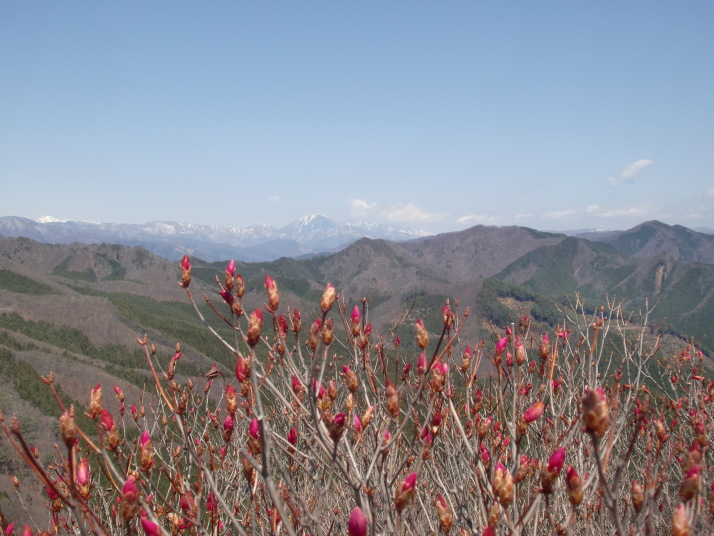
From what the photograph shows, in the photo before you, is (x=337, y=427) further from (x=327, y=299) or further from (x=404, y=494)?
(x=327, y=299)

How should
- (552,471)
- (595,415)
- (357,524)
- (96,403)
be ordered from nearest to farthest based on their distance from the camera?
(595,415) < (357,524) < (552,471) < (96,403)

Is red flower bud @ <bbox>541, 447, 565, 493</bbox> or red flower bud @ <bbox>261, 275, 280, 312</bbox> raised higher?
red flower bud @ <bbox>261, 275, 280, 312</bbox>

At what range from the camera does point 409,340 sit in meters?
169

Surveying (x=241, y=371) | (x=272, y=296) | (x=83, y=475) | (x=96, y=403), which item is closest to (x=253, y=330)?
(x=272, y=296)

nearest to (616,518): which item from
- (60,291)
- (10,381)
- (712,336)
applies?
(10,381)

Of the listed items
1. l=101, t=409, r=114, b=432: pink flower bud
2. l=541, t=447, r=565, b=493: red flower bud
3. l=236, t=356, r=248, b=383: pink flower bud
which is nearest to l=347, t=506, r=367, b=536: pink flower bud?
l=541, t=447, r=565, b=493: red flower bud

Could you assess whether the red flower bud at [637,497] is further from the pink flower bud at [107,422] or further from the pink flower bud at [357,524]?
the pink flower bud at [107,422]

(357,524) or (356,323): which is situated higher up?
(356,323)

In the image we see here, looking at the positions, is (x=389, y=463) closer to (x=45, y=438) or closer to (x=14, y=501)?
(x=14, y=501)

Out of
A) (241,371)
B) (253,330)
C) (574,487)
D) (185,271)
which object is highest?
(185,271)

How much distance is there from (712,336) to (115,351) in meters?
225

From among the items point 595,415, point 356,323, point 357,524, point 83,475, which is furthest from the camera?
point 356,323

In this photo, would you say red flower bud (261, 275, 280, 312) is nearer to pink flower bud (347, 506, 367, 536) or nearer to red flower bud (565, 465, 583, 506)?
pink flower bud (347, 506, 367, 536)

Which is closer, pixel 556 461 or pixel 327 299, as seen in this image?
pixel 556 461
